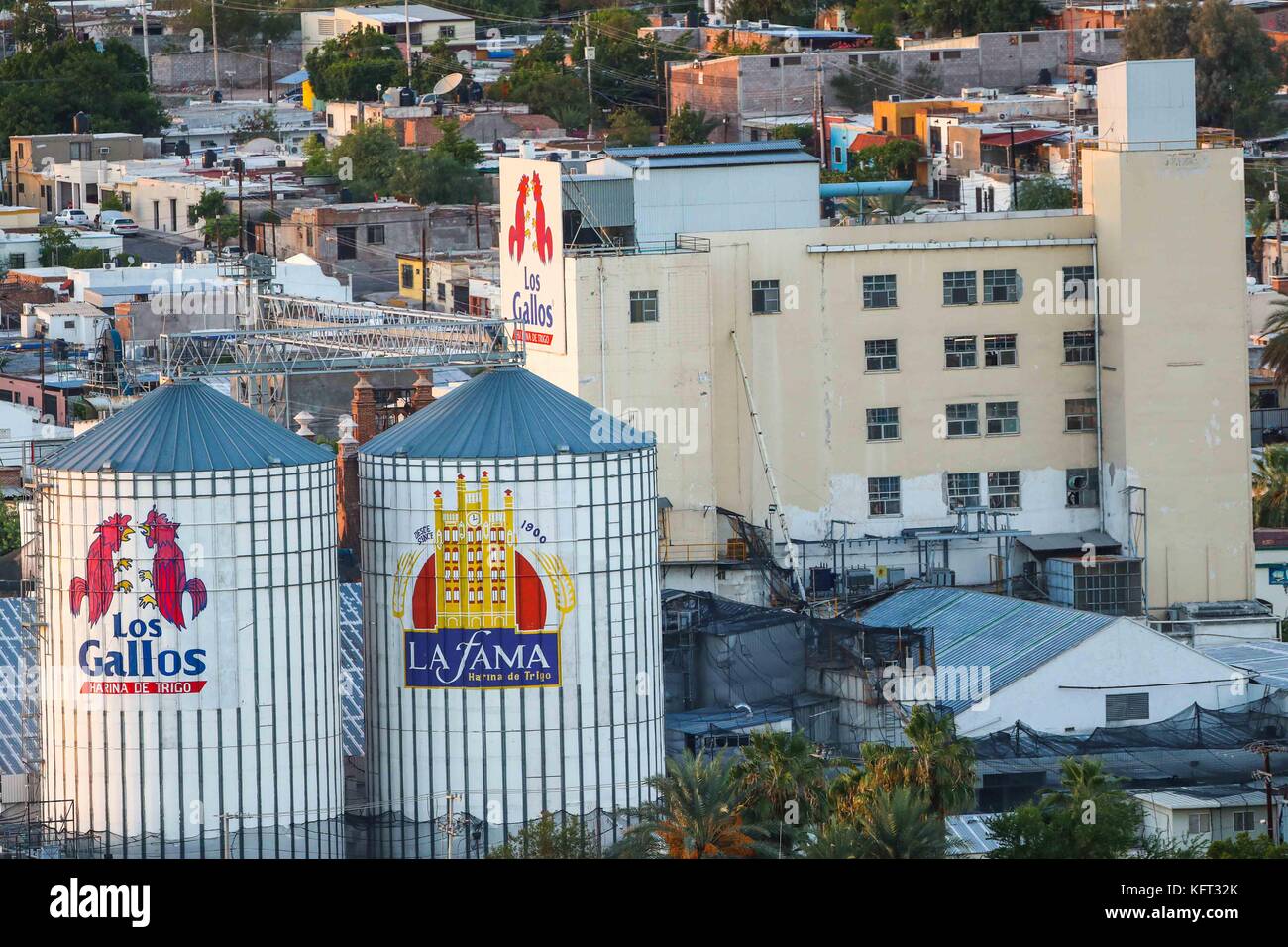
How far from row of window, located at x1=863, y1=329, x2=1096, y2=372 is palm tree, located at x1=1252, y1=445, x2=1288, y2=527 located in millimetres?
14228

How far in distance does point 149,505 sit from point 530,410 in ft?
20.9

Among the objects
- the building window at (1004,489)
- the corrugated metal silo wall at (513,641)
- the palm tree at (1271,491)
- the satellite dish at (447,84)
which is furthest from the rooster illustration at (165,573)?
the satellite dish at (447,84)

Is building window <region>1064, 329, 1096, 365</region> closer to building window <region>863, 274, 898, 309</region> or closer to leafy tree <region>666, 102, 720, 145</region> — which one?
building window <region>863, 274, 898, 309</region>

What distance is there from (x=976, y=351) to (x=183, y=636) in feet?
103

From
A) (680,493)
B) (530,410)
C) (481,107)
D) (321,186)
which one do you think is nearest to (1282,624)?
(680,493)

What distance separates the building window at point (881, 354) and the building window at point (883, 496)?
269 centimetres

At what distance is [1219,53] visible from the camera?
170m

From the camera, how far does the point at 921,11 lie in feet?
651

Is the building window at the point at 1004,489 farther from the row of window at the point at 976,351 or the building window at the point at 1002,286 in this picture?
the building window at the point at 1002,286

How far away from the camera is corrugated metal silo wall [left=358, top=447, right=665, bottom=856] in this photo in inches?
1679

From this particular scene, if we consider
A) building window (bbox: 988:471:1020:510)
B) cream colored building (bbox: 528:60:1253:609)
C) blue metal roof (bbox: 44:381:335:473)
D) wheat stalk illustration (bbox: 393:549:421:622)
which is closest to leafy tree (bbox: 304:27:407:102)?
cream colored building (bbox: 528:60:1253:609)

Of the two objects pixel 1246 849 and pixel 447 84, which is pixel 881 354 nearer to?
pixel 1246 849

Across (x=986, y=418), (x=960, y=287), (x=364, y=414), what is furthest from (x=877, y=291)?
(x=364, y=414)
